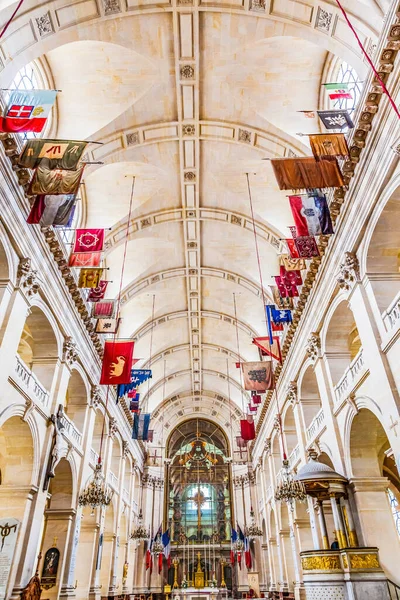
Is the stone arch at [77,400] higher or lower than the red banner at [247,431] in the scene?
lower

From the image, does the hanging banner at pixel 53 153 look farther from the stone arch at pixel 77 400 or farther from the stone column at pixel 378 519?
the stone column at pixel 378 519

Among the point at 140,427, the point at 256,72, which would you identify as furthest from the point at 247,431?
the point at 256,72

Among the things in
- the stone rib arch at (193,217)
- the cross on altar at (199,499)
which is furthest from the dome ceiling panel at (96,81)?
the cross on altar at (199,499)

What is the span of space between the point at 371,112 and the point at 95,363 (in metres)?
14.6

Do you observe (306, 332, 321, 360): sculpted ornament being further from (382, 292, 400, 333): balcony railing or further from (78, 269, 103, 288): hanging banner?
(78, 269, 103, 288): hanging banner

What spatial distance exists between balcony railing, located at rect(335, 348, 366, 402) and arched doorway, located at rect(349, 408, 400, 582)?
799 millimetres

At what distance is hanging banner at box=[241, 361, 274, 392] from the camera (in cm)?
1788

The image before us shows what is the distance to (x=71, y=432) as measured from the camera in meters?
16.3

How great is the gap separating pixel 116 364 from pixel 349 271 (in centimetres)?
847

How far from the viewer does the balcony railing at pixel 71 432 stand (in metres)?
15.3

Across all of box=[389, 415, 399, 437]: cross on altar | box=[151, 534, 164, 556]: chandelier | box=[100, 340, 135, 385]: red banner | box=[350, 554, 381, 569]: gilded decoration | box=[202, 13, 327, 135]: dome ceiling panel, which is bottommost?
box=[350, 554, 381, 569]: gilded decoration

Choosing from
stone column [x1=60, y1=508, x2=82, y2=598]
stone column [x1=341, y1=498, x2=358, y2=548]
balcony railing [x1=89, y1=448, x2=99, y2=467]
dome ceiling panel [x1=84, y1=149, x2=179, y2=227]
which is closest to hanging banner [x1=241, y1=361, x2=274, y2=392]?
stone column [x1=341, y1=498, x2=358, y2=548]

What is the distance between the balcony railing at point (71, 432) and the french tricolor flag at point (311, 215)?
991 cm

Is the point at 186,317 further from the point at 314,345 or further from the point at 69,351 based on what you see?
the point at 314,345
